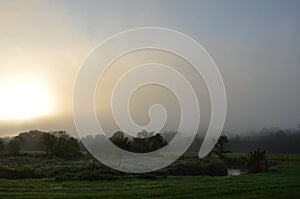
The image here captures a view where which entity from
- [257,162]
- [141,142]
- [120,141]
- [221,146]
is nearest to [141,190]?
[120,141]

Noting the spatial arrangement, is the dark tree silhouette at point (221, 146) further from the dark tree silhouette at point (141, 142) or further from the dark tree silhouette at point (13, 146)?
the dark tree silhouette at point (13, 146)

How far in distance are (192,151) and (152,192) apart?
163ft

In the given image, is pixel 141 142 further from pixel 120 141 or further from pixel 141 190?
pixel 141 190

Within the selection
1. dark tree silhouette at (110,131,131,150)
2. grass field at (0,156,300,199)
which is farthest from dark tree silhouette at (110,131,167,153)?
grass field at (0,156,300,199)

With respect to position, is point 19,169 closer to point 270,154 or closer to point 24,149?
point 24,149

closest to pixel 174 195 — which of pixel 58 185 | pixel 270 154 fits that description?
pixel 58 185

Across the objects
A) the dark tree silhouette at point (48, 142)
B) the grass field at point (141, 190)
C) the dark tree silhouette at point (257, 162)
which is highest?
the dark tree silhouette at point (48, 142)

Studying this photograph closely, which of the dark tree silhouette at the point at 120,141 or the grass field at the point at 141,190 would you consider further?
the dark tree silhouette at the point at 120,141

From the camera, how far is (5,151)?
73062 millimetres

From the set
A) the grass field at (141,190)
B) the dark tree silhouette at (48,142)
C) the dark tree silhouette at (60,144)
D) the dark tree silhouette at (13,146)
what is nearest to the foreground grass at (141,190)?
the grass field at (141,190)

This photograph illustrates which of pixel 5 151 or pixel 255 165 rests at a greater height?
pixel 5 151

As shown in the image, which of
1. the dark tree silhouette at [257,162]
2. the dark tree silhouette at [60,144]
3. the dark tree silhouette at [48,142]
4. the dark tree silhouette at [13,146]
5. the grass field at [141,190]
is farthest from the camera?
the dark tree silhouette at [13,146]

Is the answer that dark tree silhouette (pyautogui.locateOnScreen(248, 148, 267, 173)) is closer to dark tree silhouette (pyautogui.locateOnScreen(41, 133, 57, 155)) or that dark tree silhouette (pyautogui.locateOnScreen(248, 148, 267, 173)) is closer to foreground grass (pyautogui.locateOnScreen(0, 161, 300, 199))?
foreground grass (pyautogui.locateOnScreen(0, 161, 300, 199))

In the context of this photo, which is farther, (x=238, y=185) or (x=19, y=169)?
(x=19, y=169)
